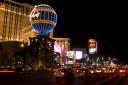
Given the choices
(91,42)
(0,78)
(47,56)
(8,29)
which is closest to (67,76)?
(0,78)

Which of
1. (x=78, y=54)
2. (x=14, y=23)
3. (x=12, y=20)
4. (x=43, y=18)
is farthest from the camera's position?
(x=78, y=54)

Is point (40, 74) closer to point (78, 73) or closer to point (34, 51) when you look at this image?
point (78, 73)

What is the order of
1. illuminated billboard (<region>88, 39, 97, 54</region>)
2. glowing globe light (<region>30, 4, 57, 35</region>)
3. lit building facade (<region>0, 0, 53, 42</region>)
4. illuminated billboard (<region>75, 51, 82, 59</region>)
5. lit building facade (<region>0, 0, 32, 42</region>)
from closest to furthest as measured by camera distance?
glowing globe light (<region>30, 4, 57, 35</region>) < lit building facade (<region>0, 0, 32, 42</region>) < lit building facade (<region>0, 0, 53, 42</region>) < illuminated billboard (<region>75, 51, 82, 59</region>) < illuminated billboard (<region>88, 39, 97, 54</region>)

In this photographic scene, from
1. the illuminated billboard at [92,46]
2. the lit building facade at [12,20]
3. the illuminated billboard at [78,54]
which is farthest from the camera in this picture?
the illuminated billboard at [92,46]

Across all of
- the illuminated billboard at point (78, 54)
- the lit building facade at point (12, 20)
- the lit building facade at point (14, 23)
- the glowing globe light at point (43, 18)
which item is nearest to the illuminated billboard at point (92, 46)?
the illuminated billboard at point (78, 54)

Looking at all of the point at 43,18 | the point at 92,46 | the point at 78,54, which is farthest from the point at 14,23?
the point at 43,18

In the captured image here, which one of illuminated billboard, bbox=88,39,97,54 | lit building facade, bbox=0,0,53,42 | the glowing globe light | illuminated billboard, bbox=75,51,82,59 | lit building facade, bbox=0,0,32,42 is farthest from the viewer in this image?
illuminated billboard, bbox=88,39,97,54

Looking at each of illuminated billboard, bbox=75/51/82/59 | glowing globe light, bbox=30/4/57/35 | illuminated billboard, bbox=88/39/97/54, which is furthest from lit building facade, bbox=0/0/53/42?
glowing globe light, bbox=30/4/57/35

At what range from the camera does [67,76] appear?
43469 millimetres

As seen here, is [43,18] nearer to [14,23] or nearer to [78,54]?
[14,23]

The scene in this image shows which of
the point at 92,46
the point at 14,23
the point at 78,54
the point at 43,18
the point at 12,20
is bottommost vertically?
the point at 78,54

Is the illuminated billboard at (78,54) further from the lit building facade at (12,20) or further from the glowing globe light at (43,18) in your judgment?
the glowing globe light at (43,18)

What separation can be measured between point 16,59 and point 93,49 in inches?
3700

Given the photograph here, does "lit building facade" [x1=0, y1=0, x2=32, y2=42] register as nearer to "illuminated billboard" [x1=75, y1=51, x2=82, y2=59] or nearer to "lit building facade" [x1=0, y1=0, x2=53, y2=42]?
"lit building facade" [x1=0, y1=0, x2=53, y2=42]
